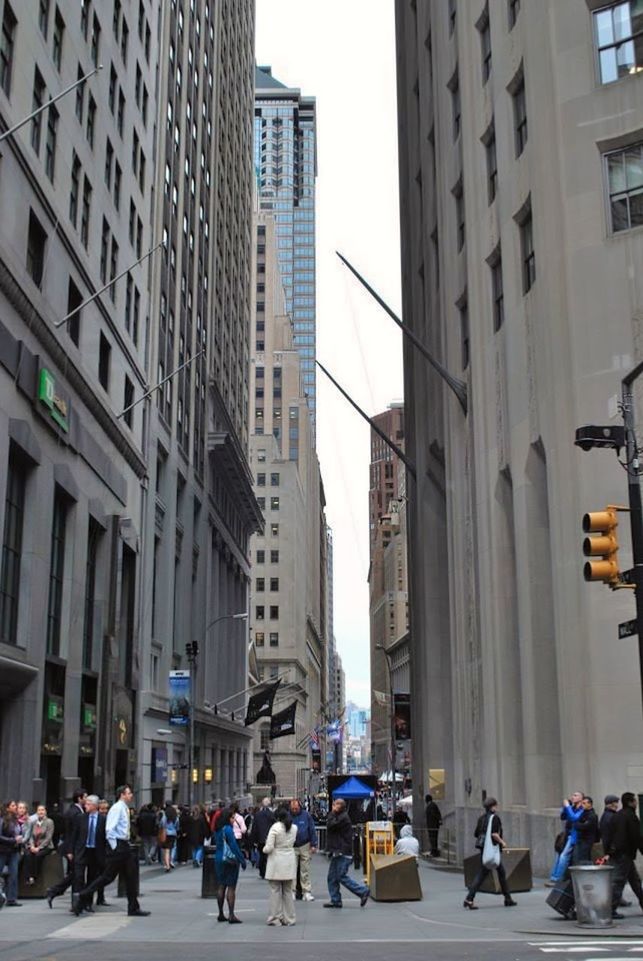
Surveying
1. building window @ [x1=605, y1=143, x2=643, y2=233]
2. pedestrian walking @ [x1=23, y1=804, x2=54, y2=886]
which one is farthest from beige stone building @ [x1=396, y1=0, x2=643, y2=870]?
pedestrian walking @ [x1=23, y1=804, x2=54, y2=886]

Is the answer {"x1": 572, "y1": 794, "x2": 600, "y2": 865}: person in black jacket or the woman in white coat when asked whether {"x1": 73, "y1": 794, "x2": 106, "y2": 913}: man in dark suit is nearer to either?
the woman in white coat

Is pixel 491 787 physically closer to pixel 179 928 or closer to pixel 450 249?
pixel 179 928

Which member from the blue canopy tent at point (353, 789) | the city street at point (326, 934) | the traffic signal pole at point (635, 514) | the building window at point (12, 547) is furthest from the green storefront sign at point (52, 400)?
the traffic signal pole at point (635, 514)

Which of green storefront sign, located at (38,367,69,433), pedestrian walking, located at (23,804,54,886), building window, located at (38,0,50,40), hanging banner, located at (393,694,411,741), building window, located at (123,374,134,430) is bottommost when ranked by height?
pedestrian walking, located at (23,804,54,886)

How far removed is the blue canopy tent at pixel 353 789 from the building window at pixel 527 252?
58.1 feet

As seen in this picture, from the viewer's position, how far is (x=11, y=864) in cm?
1844

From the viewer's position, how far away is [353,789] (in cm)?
3591

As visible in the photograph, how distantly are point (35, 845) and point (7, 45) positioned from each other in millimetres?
22429

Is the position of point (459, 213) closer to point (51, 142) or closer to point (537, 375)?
point (537, 375)

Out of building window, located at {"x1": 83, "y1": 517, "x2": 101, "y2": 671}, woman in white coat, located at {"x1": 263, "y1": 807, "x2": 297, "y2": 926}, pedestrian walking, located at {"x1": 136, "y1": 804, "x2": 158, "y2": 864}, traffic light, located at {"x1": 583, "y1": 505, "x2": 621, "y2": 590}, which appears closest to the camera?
traffic light, located at {"x1": 583, "y1": 505, "x2": 621, "y2": 590}

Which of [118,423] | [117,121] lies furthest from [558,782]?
[117,121]

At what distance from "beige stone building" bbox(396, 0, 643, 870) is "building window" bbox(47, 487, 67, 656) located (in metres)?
13.3

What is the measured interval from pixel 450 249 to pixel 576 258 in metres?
12.6

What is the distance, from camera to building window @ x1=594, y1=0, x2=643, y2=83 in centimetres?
2559
